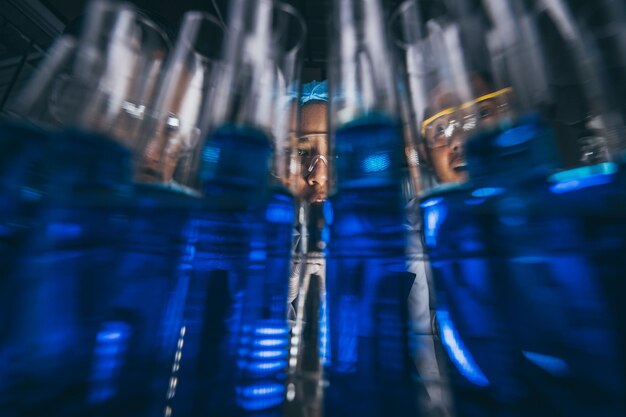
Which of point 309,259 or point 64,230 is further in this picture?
point 309,259

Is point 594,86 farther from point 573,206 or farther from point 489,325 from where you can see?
point 489,325

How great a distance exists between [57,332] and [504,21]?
1.79 ft

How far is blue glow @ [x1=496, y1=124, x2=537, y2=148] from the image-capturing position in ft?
0.81

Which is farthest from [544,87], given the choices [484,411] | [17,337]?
[17,337]

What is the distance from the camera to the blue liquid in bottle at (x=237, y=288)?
0.23 meters

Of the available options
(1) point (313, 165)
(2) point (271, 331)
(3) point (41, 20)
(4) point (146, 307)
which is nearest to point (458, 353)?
(2) point (271, 331)

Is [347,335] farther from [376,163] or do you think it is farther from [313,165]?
[313,165]

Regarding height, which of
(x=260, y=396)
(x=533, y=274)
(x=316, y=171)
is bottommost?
(x=260, y=396)

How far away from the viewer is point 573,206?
0.73 feet

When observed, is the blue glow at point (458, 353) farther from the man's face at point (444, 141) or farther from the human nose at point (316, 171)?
the human nose at point (316, 171)

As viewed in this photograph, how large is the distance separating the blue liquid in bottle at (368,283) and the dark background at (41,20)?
0.86 metres

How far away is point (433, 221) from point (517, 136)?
0.11m

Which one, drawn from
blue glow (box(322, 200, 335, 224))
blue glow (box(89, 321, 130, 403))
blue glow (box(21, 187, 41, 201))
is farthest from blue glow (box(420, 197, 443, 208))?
blue glow (box(21, 187, 41, 201))

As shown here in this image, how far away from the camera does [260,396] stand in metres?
0.23
